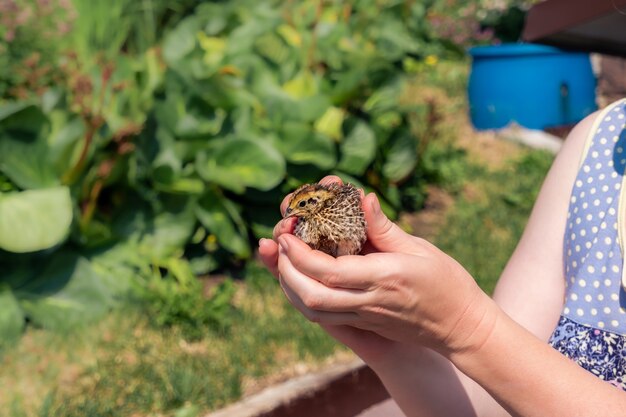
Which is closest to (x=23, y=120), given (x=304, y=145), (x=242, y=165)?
(x=242, y=165)

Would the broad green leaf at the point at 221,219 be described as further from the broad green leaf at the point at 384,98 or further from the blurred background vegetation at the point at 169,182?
the broad green leaf at the point at 384,98

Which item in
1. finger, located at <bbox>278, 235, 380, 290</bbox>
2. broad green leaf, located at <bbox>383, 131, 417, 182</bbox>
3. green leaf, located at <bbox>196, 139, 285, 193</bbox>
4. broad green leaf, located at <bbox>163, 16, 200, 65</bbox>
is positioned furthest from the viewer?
broad green leaf, located at <bbox>383, 131, 417, 182</bbox>

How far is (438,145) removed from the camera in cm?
605

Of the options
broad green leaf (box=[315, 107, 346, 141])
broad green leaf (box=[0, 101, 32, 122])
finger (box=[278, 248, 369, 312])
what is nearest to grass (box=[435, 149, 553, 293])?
broad green leaf (box=[315, 107, 346, 141])

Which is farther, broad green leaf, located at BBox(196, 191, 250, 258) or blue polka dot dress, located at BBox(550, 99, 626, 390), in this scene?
broad green leaf, located at BBox(196, 191, 250, 258)

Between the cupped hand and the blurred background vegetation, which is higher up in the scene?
the cupped hand

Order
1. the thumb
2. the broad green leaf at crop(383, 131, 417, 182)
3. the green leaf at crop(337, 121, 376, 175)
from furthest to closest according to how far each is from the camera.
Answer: the broad green leaf at crop(383, 131, 417, 182), the green leaf at crop(337, 121, 376, 175), the thumb

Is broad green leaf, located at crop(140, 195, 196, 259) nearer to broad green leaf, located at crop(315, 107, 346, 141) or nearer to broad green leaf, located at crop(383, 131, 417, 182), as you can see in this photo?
broad green leaf, located at crop(315, 107, 346, 141)

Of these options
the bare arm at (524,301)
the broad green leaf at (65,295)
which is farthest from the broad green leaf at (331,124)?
the bare arm at (524,301)

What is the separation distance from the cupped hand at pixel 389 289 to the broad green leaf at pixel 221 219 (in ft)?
7.96

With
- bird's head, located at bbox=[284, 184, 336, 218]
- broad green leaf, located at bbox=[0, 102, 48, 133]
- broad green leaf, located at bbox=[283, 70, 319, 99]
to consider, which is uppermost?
bird's head, located at bbox=[284, 184, 336, 218]

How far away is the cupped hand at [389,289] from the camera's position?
1.36 meters

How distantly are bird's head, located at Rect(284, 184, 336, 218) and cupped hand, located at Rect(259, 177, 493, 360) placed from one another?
100 mm

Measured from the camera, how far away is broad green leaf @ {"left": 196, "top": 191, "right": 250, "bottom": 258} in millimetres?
3975
